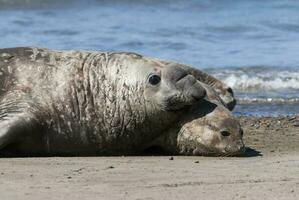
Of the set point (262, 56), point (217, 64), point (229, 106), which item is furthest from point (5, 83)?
point (262, 56)

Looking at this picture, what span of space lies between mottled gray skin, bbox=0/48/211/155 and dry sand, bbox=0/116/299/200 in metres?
0.37

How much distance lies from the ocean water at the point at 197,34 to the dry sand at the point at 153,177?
4.59 meters

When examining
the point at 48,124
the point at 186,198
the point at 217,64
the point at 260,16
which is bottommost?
the point at 186,198

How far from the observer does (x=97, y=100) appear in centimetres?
1026

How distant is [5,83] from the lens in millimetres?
10211

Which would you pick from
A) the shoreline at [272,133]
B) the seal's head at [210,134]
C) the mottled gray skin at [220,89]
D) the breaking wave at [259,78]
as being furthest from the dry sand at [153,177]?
the breaking wave at [259,78]

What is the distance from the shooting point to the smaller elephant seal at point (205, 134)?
1009 centimetres

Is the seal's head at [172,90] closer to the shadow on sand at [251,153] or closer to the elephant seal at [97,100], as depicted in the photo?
the elephant seal at [97,100]

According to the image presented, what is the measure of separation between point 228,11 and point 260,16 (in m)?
1.81

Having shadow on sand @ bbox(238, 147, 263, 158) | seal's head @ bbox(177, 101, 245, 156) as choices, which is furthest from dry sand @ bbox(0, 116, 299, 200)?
seal's head @ bbox(177, 101, 245, 156)

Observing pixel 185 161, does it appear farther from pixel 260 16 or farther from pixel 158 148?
pixel 260 16

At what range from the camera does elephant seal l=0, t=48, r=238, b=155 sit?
10094 mm

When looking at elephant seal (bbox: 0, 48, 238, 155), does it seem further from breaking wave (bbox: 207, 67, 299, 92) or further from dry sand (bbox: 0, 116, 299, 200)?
breaking wave (bbox: 207, 67, 299, 92)

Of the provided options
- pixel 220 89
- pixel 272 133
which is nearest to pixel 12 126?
pixel 220 89
